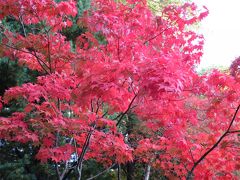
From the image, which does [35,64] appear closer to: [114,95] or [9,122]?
[9,122]

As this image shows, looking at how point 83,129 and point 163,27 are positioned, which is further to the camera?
point 163,27

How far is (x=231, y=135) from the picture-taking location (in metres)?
5.60

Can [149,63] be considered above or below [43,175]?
above

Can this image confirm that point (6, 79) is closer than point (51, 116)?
No

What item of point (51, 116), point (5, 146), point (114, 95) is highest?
point (114, 95)

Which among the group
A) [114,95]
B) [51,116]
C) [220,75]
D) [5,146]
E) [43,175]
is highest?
[220,75]

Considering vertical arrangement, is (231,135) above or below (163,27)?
below

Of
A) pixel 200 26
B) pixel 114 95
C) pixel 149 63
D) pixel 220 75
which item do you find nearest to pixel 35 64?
pixel 114 95

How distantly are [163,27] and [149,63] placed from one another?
1.92 meters

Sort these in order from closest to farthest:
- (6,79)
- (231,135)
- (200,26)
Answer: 1. (231,135)
2. (6,79)
3. (200,26)

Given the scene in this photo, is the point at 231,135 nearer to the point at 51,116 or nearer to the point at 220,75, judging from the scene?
the point at 220,75

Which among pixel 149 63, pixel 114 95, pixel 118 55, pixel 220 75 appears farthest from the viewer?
pixel 118 55

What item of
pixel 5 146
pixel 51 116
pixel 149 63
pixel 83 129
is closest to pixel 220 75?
pixel 149 63

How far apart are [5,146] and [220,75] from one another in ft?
18.4
